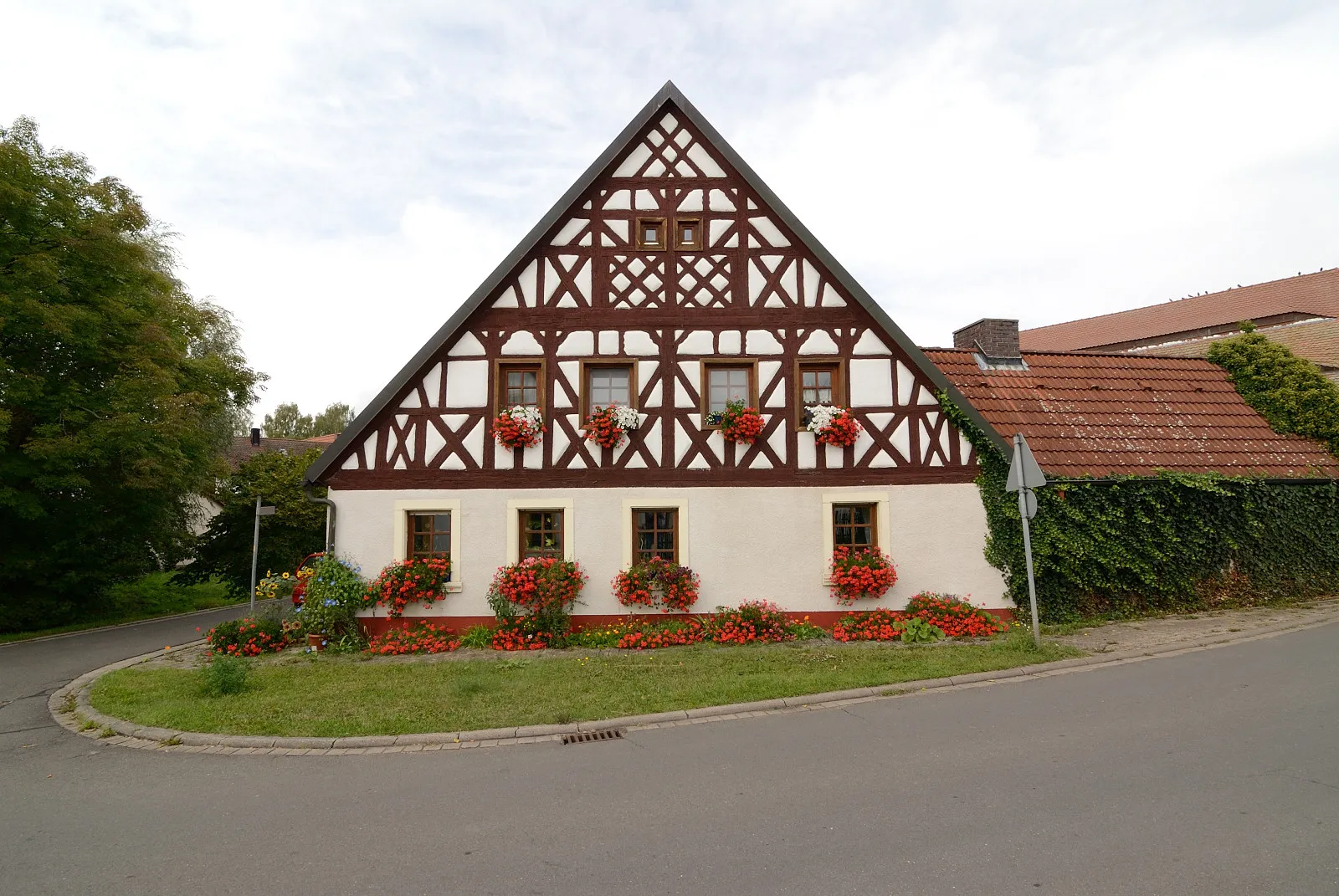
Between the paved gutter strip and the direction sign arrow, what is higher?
the direction sign arrow

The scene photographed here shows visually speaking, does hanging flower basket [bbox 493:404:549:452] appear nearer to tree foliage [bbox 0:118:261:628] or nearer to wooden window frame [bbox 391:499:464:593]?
wooden window frame [bbox 391:499:464:593]

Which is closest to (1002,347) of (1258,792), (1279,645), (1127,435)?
(1127,435)

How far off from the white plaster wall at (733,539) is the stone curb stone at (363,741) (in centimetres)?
511

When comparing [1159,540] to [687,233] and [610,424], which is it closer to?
[610,424]

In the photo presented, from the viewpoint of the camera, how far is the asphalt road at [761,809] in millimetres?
4223

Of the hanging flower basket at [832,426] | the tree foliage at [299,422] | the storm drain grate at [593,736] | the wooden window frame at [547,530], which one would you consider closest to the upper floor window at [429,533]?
the wooden window frame at [547,530]

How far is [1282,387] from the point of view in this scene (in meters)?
15.9

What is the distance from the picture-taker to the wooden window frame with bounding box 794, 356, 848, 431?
41.9 ft

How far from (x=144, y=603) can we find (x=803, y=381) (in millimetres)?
19492

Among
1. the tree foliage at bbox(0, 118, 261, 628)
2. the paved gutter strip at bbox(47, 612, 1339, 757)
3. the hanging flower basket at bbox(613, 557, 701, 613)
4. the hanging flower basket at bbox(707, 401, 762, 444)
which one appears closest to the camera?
the paved gutter strip at bbox(47, 612, 1339, 757)

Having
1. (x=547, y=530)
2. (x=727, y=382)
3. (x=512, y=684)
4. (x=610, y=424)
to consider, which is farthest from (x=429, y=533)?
(x=727, y=382)

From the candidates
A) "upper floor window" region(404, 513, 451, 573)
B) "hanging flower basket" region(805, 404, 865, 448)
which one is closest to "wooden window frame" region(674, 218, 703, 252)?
"hanging flower basket" region(805, 404, 865, 448)

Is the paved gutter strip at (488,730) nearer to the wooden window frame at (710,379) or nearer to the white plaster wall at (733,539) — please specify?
the white plaster wall at (733,539)

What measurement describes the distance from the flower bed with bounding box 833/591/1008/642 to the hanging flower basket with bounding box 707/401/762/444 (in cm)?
330
